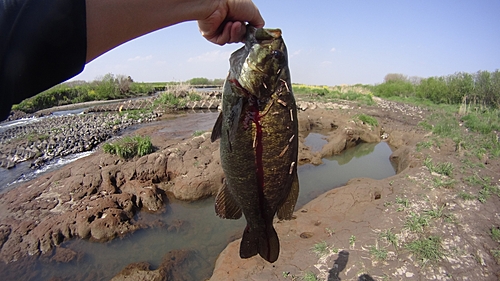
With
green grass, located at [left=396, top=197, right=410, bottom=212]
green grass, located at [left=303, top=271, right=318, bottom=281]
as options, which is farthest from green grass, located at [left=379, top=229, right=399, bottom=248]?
green grass, located at [left=303, top=271, right=318, bottom=281]

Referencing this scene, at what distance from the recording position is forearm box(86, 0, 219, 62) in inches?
54.1

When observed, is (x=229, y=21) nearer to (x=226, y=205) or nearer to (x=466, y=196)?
A: (x=226, y=205)

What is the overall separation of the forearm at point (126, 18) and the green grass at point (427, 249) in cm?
664

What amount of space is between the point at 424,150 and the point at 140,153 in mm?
13788

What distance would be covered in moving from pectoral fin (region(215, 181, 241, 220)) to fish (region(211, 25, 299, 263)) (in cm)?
20

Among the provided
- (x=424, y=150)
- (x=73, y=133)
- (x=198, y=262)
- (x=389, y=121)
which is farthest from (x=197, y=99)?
(x=198, y=262)

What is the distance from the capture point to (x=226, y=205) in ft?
8.64

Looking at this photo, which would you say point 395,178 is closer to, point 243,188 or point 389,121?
point 243,188

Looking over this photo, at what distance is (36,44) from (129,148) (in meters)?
12.4

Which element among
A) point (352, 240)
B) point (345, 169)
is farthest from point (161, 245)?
point (345, 169)

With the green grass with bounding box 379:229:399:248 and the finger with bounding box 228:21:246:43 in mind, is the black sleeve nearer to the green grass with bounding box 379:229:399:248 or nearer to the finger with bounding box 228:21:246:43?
the finger with bounding box 228:21:246:43

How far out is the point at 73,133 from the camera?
20.8 meters

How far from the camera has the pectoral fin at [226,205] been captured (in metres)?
2.62

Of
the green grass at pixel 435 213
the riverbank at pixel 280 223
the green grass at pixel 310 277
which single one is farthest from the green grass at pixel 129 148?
the green grass at pixel 435 213
